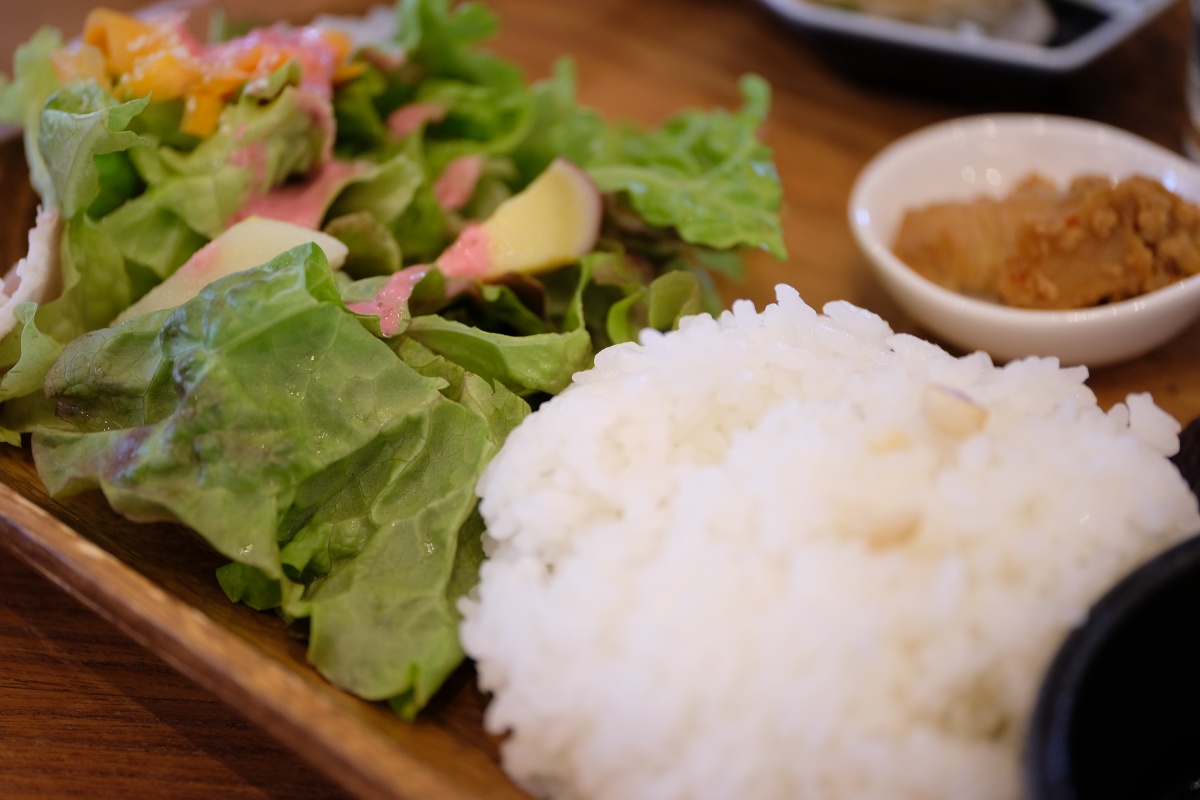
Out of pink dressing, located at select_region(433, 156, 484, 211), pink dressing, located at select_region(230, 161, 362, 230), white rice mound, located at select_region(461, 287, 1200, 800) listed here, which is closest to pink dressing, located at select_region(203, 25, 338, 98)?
pink dressing, located at select_region(230, 161, 362, 230)

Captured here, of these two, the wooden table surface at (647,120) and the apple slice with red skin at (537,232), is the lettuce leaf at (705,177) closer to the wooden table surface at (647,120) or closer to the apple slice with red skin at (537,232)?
the apple slice with red skin at (537,232)

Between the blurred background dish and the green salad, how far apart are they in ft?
2.03

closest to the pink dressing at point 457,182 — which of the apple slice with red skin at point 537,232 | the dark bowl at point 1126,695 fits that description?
the apple slice with red skin at point 537,232

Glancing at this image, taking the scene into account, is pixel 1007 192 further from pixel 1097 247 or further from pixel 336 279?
pixel 336 279

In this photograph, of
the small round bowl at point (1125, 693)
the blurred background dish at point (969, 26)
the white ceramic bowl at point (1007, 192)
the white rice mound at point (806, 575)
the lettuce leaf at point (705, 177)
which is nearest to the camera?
the small round bowl at point (1125, 693)

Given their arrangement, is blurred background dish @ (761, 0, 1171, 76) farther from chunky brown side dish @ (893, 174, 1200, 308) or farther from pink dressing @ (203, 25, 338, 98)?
pink dressing @ (203, 25, 338, 98)

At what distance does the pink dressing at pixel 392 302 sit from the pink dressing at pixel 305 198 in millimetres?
319

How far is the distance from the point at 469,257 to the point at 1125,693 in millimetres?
1230

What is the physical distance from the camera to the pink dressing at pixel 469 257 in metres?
1.71

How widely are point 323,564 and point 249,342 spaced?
0.32 meters

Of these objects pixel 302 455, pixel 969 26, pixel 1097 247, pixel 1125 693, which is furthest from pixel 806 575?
pixel 969 26

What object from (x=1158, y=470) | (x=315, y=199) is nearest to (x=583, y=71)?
(x=315, y=199)

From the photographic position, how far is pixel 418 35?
2178 mm

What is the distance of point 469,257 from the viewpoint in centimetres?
173
